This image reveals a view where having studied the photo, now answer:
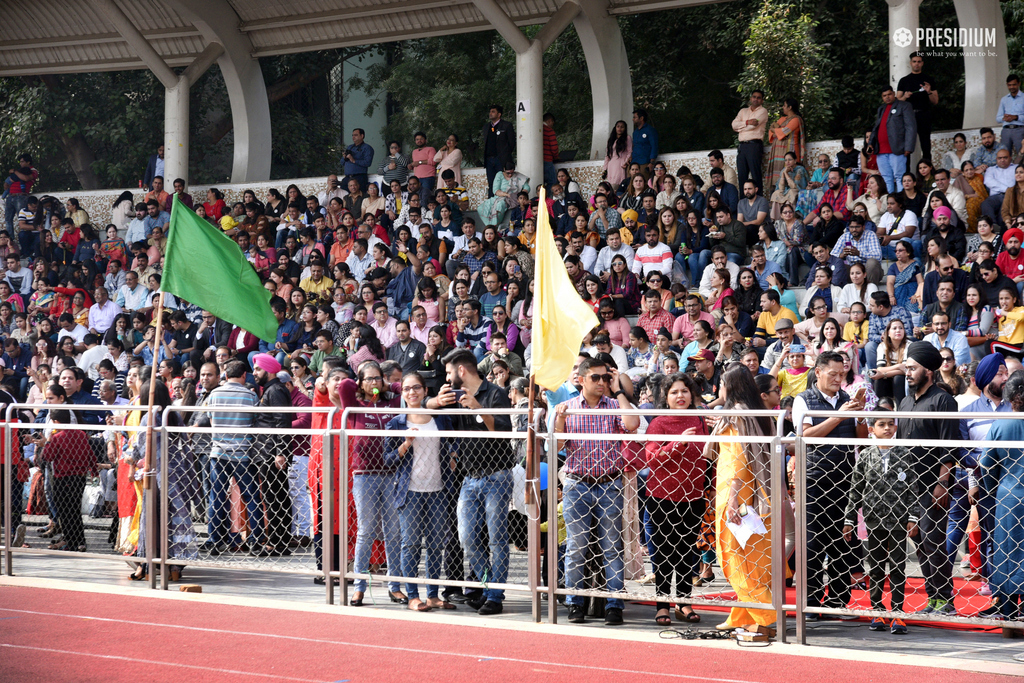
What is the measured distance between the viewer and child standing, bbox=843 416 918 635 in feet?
23.9

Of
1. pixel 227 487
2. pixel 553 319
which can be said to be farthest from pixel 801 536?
pixel 227 487

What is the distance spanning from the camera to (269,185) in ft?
69.9

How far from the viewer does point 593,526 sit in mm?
7777

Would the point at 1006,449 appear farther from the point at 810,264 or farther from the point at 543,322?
the point at 810,264

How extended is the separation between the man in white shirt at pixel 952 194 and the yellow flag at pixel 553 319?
329 inches

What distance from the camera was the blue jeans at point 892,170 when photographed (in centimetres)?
1508

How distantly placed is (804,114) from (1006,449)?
45.9ft

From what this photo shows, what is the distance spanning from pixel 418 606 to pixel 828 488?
3.05 metres

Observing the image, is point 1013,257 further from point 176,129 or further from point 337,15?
point 176,129

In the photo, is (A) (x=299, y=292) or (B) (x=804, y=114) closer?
(A) (x=299, y=292)

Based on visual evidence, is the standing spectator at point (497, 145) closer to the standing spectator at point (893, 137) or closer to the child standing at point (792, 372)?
the standing spectator at point (893, 137)

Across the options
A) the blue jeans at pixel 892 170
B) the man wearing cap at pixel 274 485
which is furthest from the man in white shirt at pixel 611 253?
the man wearing cap at pixel 274 485

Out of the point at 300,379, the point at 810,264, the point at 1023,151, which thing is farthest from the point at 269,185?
the point at 1023,151

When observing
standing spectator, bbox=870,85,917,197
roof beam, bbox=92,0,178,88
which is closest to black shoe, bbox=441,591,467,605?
standing spectator, bbox=870,85,917,197
